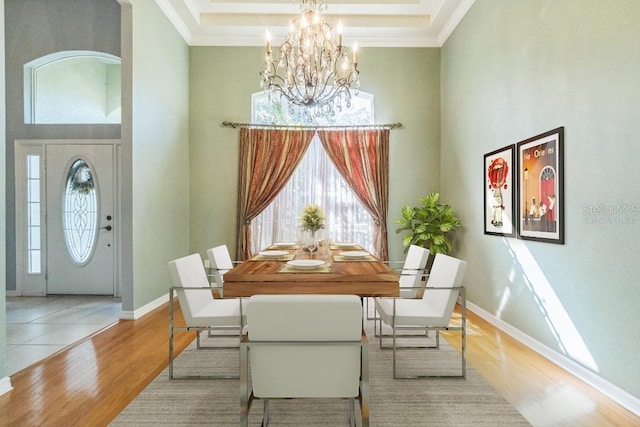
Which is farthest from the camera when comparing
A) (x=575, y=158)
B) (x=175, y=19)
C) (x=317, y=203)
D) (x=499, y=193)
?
(x=317, y=203)

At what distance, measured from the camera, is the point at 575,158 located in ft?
9.17

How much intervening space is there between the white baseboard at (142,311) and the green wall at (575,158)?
3769 mm

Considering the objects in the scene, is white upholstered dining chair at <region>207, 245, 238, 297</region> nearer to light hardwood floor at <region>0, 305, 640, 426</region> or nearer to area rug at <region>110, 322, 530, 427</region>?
light hardwood floor at <region>0, 305, 640, 426</region>

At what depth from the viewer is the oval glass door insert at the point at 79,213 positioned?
521 cm

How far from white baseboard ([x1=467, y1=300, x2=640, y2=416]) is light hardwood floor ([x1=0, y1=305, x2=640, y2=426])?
46 millimetres

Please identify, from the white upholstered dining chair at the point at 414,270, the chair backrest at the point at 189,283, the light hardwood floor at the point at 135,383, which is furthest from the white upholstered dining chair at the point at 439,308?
the chair backrest at the point at 189,283

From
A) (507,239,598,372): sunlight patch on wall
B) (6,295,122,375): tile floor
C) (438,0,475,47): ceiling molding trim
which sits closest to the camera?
(507,239,598,372): sunlight patch on wall

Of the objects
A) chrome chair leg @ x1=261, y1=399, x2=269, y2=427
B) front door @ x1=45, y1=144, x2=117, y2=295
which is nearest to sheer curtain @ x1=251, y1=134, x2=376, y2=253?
front door @ x1=45, y1=144, x2=117, y2=295

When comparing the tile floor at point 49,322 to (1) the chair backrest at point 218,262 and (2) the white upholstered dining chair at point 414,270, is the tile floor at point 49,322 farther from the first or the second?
(2) the white upholstered dining chair at point 414,270

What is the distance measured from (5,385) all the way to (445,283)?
2.96 m

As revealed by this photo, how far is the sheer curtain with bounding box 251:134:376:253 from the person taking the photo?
5.70 m

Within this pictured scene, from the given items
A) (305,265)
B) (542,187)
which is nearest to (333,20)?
(542,187)

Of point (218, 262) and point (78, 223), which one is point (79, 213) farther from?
point (218, 262)

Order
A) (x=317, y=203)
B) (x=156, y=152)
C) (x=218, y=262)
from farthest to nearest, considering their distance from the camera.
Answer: (x=317, y=203), (x=156, y=152), (x=218, y=262)
